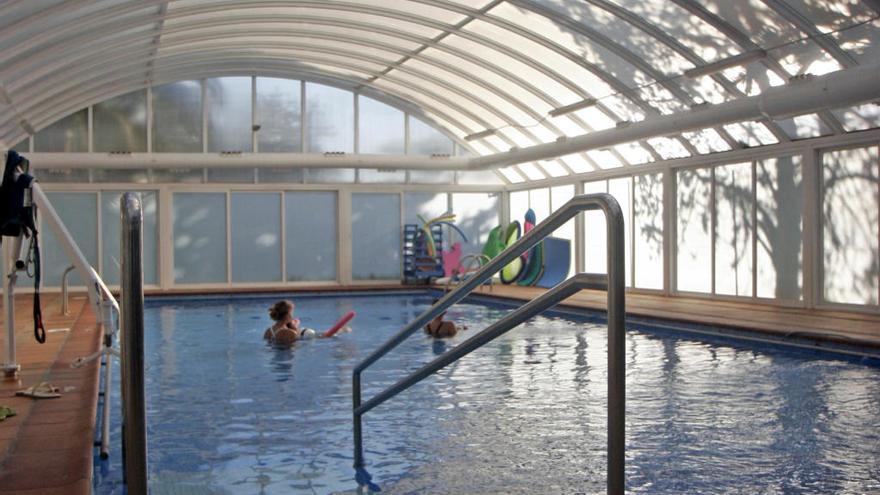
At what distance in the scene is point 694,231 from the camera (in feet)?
51.7

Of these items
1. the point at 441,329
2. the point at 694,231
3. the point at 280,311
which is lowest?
the point at 441,329

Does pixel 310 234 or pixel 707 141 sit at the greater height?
pixel 707 141

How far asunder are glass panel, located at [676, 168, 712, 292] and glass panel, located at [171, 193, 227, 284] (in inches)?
398

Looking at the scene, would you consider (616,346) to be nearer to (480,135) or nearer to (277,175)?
(480,135)

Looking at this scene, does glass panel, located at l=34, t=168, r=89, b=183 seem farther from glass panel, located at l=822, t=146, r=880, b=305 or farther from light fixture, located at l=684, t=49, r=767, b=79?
glass panel, located at l=822, t=146, r=880, b=305

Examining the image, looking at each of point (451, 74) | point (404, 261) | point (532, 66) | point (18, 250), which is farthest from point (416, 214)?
point (18, 250)

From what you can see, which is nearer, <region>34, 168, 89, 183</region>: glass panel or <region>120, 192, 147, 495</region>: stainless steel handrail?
<region>120, 192, 147, 495</region>: stainless steel handrail

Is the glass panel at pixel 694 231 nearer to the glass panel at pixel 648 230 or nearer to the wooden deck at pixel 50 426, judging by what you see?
the glass panel at pixel 648 230

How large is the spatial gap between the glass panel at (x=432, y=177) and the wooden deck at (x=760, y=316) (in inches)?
236

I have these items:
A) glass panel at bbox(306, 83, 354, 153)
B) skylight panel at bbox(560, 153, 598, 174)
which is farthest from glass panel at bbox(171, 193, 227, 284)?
skylight panel at bbox(560, 153, 598, 174)

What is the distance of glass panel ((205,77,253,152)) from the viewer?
65.9 feet

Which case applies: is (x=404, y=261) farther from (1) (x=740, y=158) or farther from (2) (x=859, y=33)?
(2) (x=859, y=33)

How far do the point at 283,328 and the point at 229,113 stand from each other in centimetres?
1018

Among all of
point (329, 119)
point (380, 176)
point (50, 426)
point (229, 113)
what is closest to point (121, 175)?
point (229, 113)
